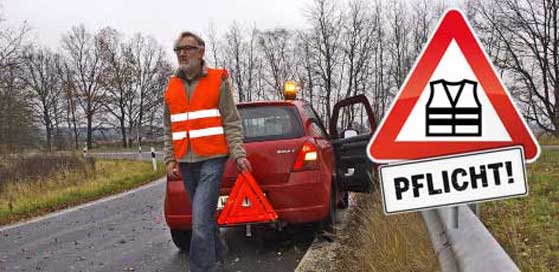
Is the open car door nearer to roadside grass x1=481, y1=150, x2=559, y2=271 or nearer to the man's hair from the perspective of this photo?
roadside grass x1=481, y1=150, x2=559, y2=271

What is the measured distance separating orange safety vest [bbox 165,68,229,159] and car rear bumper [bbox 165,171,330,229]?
115cm

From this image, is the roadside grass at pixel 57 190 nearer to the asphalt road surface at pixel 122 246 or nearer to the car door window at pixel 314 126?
the asphalt road surface at pixel 122 246

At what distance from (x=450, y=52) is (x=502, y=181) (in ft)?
2.05

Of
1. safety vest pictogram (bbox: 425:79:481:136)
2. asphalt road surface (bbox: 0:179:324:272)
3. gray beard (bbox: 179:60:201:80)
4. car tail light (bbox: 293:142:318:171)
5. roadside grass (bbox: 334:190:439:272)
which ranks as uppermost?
gray beard (bbox: 179:60:201:80)

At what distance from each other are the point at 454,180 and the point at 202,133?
2.48 m

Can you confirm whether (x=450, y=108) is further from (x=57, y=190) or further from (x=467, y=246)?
(x=57, y=190)

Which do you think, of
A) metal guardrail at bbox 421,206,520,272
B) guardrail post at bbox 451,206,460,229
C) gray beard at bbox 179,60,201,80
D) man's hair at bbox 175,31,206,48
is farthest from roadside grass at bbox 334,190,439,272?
man's hair at bbox 175,31,206,48

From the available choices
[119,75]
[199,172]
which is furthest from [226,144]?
[119,75]

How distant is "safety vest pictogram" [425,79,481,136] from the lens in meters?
2.27

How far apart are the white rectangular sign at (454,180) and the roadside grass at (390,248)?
1.10 m

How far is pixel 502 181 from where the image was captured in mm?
2062

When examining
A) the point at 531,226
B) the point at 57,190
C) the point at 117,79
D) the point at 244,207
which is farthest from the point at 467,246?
the point at 117,79

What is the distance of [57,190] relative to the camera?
14211mm

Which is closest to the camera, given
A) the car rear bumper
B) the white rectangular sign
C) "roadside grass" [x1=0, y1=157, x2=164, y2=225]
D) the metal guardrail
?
the metal guardrail
